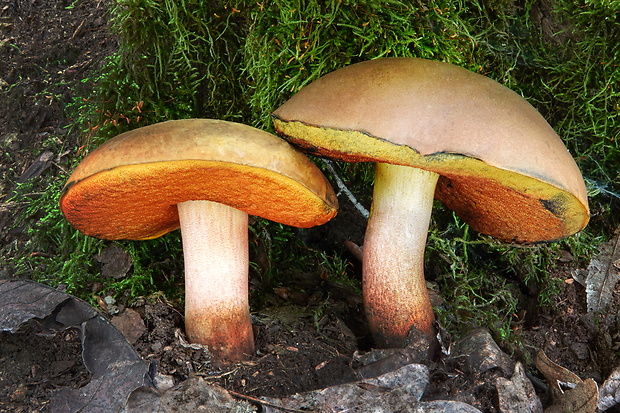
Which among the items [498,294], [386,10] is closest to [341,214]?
[498,294]

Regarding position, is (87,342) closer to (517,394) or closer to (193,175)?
(193,175)

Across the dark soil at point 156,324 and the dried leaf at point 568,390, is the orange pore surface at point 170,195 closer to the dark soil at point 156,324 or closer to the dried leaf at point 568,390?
the dark soil at point 156,324

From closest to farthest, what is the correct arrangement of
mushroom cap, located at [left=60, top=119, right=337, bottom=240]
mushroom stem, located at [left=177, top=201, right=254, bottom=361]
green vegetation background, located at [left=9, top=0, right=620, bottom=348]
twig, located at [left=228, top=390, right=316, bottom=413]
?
mushroom cap, located at [left=60, top=119, right=337, bottom=240] < twig, located at [left=228, top=390, right=316, bottom=413] < mushroom stem, located at [left=177, top=201, right=254, bottom=361] < green vegetation background, located at [left=9, top=0, right=620, bottom=348]

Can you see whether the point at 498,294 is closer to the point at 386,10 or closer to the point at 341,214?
the point at 341,214

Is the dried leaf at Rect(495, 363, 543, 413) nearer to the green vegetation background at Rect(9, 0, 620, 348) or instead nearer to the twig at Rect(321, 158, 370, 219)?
the green vegetation background at Rect(9, 0, 620, 348)

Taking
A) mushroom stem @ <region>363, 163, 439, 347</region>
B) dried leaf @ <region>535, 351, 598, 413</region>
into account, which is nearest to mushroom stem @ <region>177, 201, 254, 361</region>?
mushroom stem @ <region>363, 163, 439, 347</region>

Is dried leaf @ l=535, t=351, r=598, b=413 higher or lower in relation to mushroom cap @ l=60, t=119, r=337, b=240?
lower
